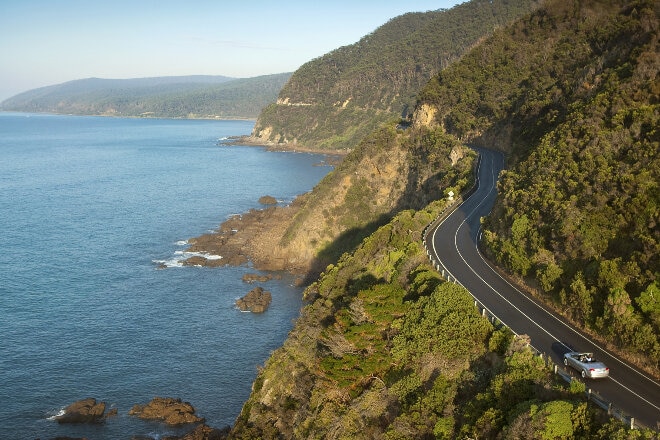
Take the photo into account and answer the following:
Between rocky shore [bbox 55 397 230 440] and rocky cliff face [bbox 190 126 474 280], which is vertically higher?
rocky cliff face [bbox 190 126 474 280]

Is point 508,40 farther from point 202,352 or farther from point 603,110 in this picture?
point 202,352

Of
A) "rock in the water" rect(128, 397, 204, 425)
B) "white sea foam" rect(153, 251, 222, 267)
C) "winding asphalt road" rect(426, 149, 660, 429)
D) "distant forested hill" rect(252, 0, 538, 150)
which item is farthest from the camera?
"distant forested hill" rect(252, 0, 538, 150)

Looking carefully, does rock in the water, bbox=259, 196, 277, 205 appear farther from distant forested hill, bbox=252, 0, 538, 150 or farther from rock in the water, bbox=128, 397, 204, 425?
distant forested hill, bbox=252, 0, 538, 150

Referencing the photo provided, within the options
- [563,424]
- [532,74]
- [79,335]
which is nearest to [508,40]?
[532,74]

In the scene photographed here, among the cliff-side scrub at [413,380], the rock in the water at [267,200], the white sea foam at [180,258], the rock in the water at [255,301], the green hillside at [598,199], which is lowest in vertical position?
the rock in the water at [255,301]

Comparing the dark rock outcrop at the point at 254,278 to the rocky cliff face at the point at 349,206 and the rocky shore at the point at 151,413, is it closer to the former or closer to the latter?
the rocky cliff face at the point at 349,206

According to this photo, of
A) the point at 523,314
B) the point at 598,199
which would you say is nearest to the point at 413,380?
the point at 523,314

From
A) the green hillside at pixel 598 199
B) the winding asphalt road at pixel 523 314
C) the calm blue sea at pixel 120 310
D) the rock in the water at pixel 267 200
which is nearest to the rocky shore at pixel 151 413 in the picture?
the calm blue sea at pixel 120 310

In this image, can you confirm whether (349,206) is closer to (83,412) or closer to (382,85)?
(83,412)

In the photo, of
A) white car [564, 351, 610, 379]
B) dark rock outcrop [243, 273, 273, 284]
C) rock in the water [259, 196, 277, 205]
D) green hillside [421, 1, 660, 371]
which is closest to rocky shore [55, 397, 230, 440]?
green hillside [421, 1, 660, 371]
